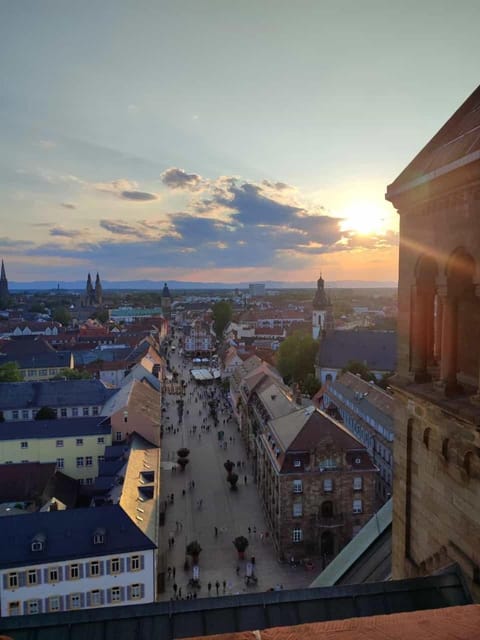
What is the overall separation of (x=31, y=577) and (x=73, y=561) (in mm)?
2273

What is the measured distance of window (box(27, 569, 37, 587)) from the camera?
27.7m

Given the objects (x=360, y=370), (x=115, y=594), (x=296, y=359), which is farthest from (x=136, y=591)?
(x=296, y=359)

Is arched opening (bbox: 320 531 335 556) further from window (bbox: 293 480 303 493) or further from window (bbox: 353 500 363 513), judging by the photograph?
window (bbox: 293 480 303 493)

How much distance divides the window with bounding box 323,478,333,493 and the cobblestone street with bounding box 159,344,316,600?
562cm

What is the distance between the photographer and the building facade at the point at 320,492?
36.9m

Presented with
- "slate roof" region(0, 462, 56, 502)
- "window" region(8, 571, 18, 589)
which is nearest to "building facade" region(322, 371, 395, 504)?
"slate roof" region(0, 462, 56, 502)

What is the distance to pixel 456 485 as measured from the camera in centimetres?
812

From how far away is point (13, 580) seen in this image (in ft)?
90.4

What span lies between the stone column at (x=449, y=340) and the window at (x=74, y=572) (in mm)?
26686

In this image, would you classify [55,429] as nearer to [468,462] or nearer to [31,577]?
[31,577]

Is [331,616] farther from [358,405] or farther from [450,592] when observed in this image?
[358,405]

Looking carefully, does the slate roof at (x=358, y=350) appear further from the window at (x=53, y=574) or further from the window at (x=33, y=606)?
the window at (x=33, y=606)

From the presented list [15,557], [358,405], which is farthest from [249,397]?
[15,557]

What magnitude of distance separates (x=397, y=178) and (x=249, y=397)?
51926 millimetres
